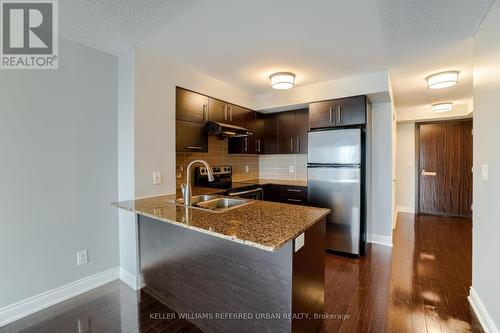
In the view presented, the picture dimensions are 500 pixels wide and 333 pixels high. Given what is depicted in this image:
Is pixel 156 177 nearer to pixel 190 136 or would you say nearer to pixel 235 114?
pixel 190 136

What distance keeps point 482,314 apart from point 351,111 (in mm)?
2365

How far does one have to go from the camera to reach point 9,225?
6.08 feet

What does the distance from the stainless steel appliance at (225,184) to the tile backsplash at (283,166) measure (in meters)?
0.97

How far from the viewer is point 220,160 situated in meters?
A: 3.81

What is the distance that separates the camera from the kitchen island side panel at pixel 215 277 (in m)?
1.37

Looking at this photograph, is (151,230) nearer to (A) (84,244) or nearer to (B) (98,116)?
(A) (84,244)

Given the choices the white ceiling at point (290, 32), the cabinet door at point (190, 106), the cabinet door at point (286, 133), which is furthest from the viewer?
the cabinet door at point (286, 133)

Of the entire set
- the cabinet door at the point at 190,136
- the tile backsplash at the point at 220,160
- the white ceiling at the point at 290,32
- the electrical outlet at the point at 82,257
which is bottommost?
the electrical outlet at the point at 82,257

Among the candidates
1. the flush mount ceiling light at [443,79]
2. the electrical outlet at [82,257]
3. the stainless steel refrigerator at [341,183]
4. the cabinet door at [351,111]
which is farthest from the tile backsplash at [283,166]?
the electrical outlet at [82,257]

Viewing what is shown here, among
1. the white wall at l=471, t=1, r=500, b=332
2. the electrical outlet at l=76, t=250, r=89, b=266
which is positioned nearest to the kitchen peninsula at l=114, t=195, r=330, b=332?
the electrical outlet at l=76, t=250, r=89, b=266

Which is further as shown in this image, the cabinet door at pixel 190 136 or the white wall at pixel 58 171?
the cabinet door at pixel 190 136

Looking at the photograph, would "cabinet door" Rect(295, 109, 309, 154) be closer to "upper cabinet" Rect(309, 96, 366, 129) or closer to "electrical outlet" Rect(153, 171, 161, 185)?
"upper cabinet" Rect(309, 96, 366, 129)

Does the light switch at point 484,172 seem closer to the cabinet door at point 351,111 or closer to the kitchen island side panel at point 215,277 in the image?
the cabinet door at point 351,111

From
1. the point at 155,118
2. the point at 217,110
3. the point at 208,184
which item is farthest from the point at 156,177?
the point at 217,110
